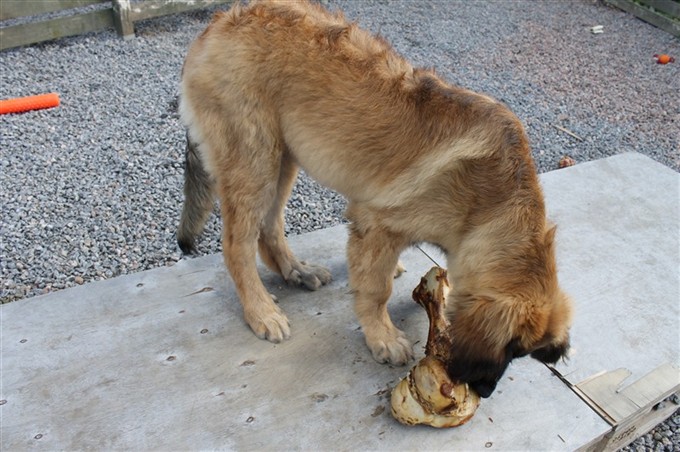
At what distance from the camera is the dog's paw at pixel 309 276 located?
3381mm

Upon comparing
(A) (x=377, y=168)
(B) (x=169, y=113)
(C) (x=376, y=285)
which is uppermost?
(A) (x=377, y=168)

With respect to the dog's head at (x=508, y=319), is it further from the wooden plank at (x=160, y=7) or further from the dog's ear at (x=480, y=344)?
the wooden plank at (x=160, y=7)

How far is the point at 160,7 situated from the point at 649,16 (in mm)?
6725

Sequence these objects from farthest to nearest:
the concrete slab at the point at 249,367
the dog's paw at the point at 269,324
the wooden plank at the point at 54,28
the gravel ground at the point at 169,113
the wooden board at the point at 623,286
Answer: the wooden plank at the point at 54,28, the gravel ground at the point at 169,113, the dog's paw at the point at 269,324, the wooden board at the point at 623,286, the concrete slab at the point at 249,367

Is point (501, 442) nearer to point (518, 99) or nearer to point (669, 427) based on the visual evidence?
point (669, 427)

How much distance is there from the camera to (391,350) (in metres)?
2.90

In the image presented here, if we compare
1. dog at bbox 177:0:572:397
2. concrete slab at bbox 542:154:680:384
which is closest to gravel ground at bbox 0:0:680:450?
concrete slab at bbox 542:154:680:384

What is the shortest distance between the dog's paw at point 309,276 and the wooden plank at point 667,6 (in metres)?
7.42

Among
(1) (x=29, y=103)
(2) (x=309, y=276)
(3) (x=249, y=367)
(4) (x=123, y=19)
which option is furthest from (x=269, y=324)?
(4) (x=123, y=19)

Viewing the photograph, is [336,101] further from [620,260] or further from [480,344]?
[620,260]

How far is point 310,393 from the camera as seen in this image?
274cm

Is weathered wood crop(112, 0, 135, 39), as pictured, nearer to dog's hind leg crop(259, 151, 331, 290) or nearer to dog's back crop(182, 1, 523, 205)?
dog's back crop(182, 1, 523, 205)

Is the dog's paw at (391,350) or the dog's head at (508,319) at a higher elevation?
the dog's head at (508,319)

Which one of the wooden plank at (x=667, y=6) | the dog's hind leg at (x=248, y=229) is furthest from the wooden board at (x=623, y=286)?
the wooden plank at (x=667, y=6)
